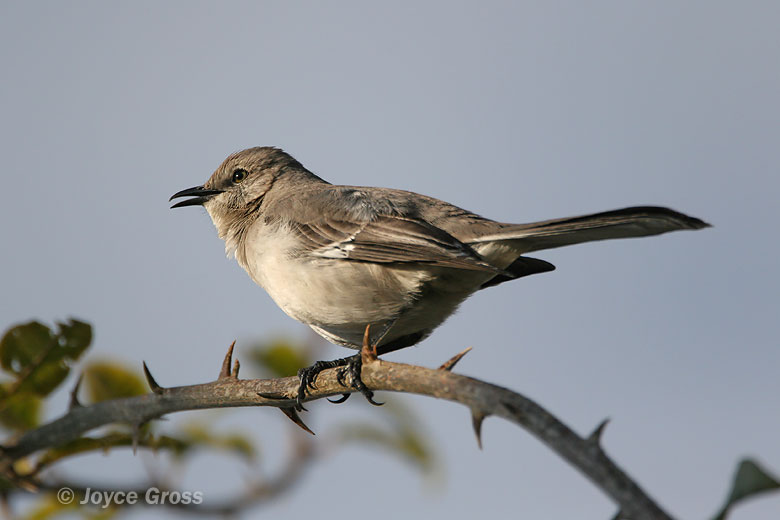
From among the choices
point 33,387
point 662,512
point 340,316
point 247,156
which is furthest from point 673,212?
point 247,156

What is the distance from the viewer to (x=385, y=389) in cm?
336

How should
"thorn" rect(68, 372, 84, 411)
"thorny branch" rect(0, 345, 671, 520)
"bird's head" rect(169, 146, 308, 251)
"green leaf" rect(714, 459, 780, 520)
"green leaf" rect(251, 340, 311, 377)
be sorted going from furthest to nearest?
"bird's head" rect(169, 146, 308, 251)
"green leaf" rect(251, 340, 311, 377)
"thorn" rect(68, 372, 84, 411)
"thorny branch" rect(0, 345, 671, 520)
"green leaf" rect(714, 459, 780, 520)

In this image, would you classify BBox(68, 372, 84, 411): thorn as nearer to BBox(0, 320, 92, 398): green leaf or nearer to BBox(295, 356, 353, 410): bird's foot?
BBox(0, 320, 92, 398): green leaf

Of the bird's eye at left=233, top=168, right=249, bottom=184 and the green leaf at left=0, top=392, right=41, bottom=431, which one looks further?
the bird's eye at left=233, top=168, right=249, bottom=184

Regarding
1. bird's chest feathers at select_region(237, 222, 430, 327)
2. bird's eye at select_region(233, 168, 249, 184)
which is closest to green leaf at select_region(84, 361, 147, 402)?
bird's chest feathers at select_region(237, 222, 430, 327)

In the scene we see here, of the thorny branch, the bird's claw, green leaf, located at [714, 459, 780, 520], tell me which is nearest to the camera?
green leaf, located at [714, 459, 780, 520]

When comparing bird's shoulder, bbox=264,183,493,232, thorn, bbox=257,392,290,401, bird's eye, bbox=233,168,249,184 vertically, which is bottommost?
thorn, bbox=257,392,290,401

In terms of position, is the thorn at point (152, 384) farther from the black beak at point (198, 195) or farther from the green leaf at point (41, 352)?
the black beak at point (198, 195)

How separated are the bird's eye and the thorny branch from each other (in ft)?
12.1

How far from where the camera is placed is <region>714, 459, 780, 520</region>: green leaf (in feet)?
5.51

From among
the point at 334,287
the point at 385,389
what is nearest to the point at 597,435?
the point at 385,389

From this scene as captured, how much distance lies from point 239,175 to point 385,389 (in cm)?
Answer: 484

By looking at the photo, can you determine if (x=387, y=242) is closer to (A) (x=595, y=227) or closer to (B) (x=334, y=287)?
(B) (x=334, y=287)

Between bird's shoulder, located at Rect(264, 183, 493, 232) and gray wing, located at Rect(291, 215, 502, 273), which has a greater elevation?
bird's shoulder, located at Rect(264, 183, 493, 232)
